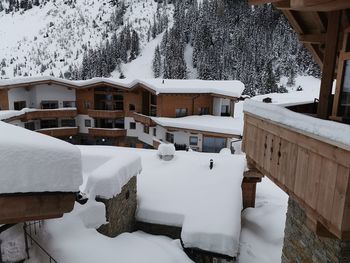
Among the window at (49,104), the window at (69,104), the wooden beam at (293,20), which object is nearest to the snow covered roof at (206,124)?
the window at (69,104)

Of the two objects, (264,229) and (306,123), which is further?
(264,229)

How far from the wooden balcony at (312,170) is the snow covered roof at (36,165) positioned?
2849 millimetres

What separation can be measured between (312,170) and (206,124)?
18.7 meters

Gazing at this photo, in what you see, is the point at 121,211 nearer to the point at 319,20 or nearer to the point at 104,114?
the point at 319,20

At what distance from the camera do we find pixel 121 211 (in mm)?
9719

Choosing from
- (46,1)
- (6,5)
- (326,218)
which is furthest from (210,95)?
(6,5)

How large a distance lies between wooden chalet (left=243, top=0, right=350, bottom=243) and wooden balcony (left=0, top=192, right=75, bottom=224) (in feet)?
9.71

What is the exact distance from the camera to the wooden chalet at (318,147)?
10.7 feet

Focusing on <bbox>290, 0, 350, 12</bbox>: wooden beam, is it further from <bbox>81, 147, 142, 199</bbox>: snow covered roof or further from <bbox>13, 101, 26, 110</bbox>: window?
<bbox>13, 101, 26, 110</bbox>: window

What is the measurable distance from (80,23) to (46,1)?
40.1 m

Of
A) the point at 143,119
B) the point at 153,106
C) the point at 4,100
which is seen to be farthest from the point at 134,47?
the point at 143,119

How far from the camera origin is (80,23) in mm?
112375

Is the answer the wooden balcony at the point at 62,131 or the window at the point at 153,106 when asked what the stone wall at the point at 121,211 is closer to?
the window at the point at 153,106

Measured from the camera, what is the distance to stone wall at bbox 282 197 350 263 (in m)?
4.03
